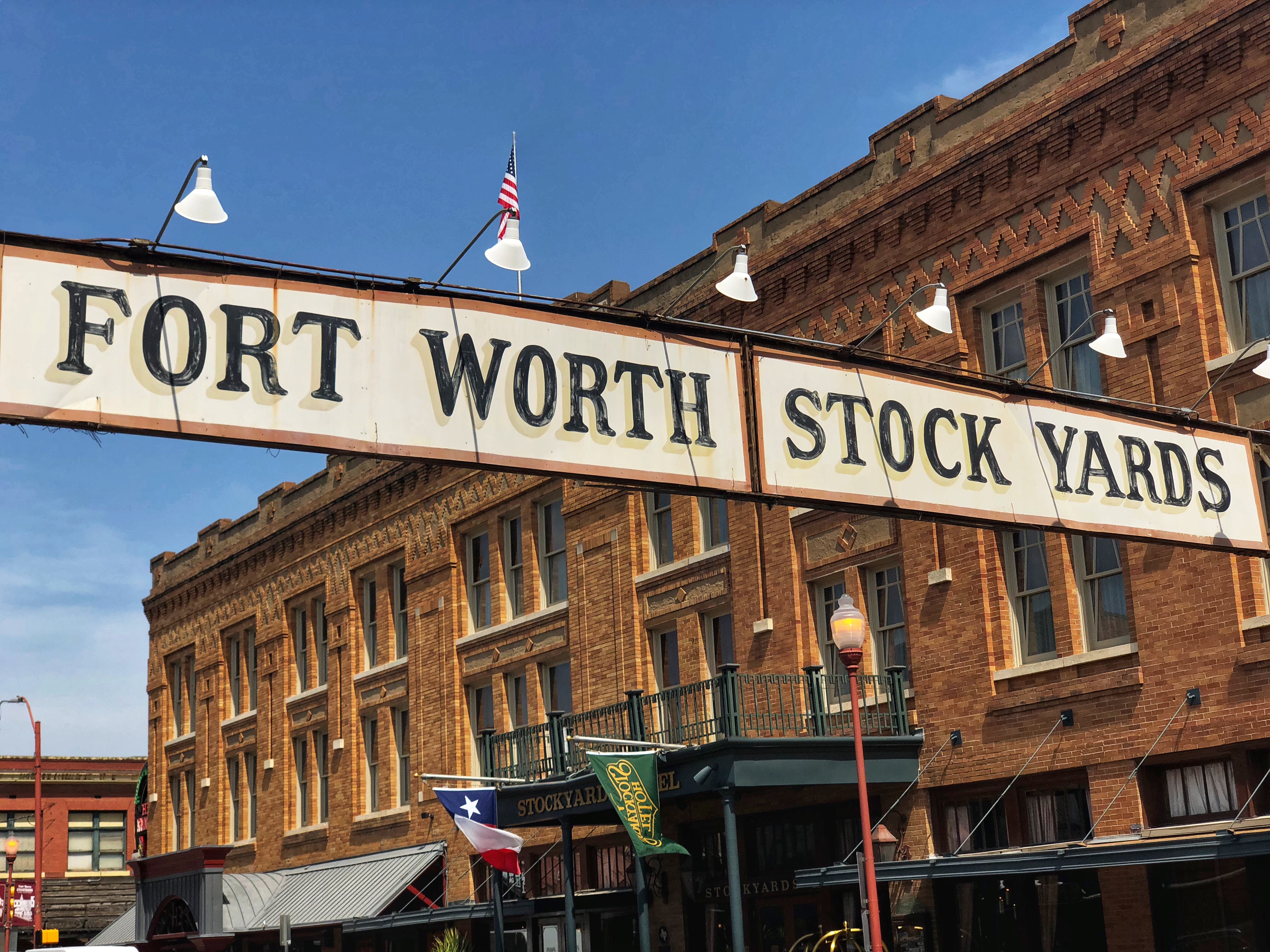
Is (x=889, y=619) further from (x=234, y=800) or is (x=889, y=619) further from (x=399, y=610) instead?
(x=234, y=800)

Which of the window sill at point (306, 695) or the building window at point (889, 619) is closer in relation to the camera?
the building window at point (889, 619)

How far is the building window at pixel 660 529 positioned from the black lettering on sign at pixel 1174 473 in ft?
57.1

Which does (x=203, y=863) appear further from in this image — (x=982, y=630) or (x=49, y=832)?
(x=49, y=832)

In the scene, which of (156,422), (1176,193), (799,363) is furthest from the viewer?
(1176,193)

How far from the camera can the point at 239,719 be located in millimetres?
40438

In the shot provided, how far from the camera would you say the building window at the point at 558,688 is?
95.8ft

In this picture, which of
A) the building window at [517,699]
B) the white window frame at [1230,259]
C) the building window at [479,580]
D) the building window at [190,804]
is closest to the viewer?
the white window frame at [1230,259]

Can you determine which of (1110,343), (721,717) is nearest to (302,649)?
(721,717)

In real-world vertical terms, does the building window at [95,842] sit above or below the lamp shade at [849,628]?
below

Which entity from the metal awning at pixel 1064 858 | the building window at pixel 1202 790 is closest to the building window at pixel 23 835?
the metal awning at pixel 1064 858

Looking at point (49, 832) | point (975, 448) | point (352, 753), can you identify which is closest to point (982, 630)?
point (975, 448)

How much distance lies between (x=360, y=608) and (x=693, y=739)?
1599 cm

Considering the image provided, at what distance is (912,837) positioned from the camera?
2097 centimetres

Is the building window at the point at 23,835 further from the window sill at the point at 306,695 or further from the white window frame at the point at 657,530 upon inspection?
the white window frame at the point at 657,530
